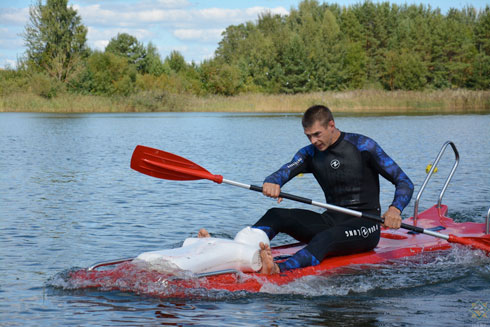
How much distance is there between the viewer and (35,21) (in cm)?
5741

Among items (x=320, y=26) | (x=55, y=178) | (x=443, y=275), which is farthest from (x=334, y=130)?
(x=320, y=26)

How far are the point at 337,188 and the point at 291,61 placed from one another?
5945 cm

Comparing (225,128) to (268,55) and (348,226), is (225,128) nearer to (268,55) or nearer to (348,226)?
(348,226)

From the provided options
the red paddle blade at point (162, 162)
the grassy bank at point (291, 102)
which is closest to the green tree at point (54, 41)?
the grassy bank at point (291, 102)

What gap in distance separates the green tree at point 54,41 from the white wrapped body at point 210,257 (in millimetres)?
52665

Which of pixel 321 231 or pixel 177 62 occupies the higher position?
pixel 177 62

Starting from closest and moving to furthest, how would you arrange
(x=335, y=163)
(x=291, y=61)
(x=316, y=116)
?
(x=316, y=116) < (x=335, y=163) < (x=291, y=61)

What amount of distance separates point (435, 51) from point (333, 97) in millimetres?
27204

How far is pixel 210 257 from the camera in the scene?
207 inches

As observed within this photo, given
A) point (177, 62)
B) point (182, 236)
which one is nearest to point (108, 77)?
point (177, 62)

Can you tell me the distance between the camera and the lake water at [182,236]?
505cm

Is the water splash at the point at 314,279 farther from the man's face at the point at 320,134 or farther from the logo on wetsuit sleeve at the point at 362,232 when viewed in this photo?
the man's face at the point at 320,134

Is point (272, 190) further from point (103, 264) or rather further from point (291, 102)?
point (291, 102)

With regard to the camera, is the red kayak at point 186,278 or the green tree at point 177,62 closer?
the red kayak at point 186,278
